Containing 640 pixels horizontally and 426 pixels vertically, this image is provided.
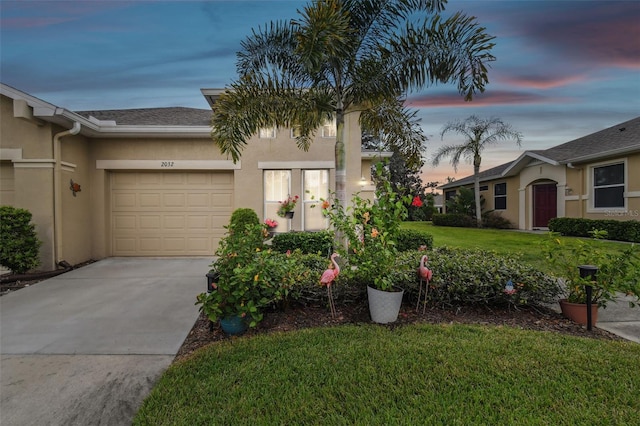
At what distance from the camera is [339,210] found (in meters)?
3.80

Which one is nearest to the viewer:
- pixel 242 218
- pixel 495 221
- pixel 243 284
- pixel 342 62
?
pixel 243 284

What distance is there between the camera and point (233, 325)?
331 cm

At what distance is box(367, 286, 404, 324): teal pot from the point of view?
11.1ft

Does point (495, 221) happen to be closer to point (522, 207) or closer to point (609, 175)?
point (522, 207)

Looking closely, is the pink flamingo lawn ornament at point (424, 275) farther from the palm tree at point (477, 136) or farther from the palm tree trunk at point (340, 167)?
the palm tree at point (477, 136)

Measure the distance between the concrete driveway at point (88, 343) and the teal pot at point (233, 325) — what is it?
1.87ft

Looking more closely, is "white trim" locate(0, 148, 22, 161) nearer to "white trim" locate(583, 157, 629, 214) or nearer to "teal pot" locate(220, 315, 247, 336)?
"teal pot" locate(220, 315, 247, 336)

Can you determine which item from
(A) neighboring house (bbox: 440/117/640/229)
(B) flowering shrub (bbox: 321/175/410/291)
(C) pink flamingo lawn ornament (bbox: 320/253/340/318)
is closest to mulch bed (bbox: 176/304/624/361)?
(C) pink flamingo lawn ornament (bbox: 320/253/340/318)

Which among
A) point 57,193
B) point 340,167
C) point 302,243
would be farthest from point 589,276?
point 57,193

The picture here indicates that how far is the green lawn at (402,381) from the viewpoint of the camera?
2014 millimetres

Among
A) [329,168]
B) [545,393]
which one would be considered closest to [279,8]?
[329,168]

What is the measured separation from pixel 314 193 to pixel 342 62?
13.9 feet

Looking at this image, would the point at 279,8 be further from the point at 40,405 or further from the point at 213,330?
the point at 40,405

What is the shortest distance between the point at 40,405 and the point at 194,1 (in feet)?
24.4
